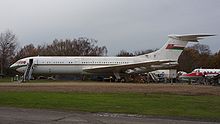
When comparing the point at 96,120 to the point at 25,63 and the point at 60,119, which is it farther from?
the point at 25,63

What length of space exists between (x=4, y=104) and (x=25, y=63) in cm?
3835

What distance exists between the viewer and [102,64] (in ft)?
194

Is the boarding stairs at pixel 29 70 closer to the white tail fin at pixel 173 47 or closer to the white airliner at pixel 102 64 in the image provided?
the white airliner at pixel 102 64

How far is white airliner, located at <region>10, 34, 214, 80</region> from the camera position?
186ft

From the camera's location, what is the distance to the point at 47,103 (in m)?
19.8

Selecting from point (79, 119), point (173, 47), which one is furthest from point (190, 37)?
point (79, 119)

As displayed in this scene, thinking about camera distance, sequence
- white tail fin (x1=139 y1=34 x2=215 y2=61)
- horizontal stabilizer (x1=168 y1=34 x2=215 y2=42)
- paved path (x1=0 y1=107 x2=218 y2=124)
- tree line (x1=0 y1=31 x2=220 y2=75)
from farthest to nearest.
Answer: tree line (x1=0 y1=31 x2=220 y2=75) < white tail fin (x1=139 y1=34 x2=215 y2=61) < horizontal stabilizer (x1=168 y1=34 x2=215 y2=42) < paved path (x1=0 y1=107 x2=218 y2=124)

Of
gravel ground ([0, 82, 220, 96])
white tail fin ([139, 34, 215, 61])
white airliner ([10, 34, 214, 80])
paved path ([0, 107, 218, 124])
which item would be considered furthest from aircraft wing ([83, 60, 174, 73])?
paved path ([0, 107, 218, 124])

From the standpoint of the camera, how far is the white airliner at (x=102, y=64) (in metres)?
56.6

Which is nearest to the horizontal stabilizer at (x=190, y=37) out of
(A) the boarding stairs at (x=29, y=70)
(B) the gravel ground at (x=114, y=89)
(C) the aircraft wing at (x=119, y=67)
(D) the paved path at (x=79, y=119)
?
(C) the aircraft wing at (x=119, y=67)

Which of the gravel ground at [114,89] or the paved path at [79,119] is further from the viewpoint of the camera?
the gravel ground at [114,89]

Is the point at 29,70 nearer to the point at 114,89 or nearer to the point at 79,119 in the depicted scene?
the point at 114,89

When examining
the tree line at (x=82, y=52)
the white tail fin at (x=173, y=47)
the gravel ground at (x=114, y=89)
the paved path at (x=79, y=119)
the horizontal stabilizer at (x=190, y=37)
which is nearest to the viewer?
the paved path at (x=79, y=119)

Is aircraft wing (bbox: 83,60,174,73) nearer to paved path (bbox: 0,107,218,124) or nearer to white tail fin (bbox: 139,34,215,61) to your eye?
white tail fin (bbox: 139,34,215,61)
